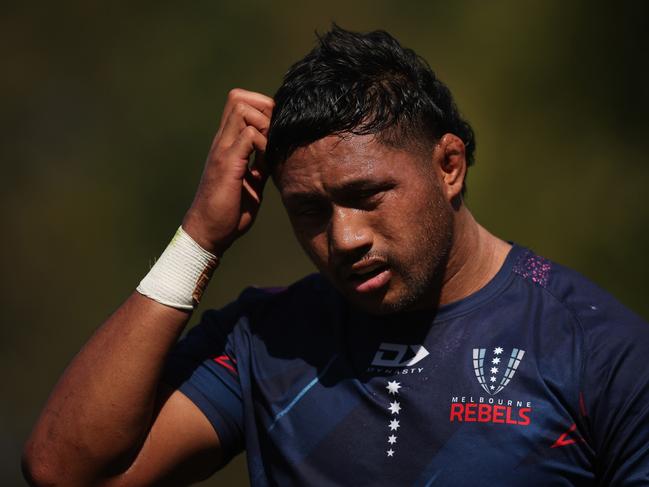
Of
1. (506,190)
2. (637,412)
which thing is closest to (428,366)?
(637,412)

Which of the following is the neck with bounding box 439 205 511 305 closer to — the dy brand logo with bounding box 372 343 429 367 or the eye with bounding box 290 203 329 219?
the dy brand logo with bounding box 372 343 429 367

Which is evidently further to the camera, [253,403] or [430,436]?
[253,403]

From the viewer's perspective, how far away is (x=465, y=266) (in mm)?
2475

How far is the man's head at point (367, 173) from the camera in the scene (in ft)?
7.64

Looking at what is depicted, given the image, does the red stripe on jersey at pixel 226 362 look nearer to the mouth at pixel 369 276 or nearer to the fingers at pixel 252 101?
the mouth at pixel 369 276

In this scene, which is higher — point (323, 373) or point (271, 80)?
point (271, 80)

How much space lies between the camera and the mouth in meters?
2.32

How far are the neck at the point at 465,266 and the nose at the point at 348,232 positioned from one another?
27 centimetres

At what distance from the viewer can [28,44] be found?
20.5ft

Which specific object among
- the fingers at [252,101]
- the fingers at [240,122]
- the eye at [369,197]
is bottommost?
the eye at [369,197]

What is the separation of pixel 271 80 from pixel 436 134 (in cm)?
352

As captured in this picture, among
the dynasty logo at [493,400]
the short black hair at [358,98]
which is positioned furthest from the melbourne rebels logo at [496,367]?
the short black hair at [358,98]

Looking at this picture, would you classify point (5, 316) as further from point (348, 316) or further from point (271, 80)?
point (348, 316)

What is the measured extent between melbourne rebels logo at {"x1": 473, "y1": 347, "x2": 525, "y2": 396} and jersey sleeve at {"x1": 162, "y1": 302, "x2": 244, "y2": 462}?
2.16 feet
